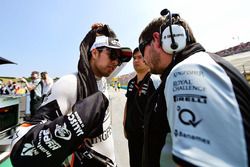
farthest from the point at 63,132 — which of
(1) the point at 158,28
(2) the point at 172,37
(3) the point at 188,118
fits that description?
(1) the point at 158,28

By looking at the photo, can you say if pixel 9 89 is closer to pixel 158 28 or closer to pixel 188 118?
pixel 158 28

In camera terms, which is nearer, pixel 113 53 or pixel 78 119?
pixel 78 119

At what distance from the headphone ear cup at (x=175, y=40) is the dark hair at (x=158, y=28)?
0.18ft

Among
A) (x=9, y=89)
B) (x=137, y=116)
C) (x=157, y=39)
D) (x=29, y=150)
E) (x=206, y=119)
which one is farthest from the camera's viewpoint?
(x=9, y=89)

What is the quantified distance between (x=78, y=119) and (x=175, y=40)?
647mm

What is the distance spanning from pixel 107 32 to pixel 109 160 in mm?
936

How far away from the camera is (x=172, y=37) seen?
1.13 metres

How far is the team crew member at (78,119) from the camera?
3.14 ft

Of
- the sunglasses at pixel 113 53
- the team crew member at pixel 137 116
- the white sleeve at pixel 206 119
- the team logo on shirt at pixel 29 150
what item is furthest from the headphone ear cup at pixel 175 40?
the team crew member at pixel 137 116

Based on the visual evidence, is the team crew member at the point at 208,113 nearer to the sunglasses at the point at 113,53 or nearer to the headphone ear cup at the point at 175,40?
the headphone ear cup at the point at 175,40

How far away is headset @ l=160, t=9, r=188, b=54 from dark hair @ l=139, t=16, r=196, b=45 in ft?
0.11

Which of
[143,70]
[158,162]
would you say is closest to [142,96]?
[143,70]

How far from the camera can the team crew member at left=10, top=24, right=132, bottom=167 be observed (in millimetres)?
957

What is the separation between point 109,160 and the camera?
142 cm
